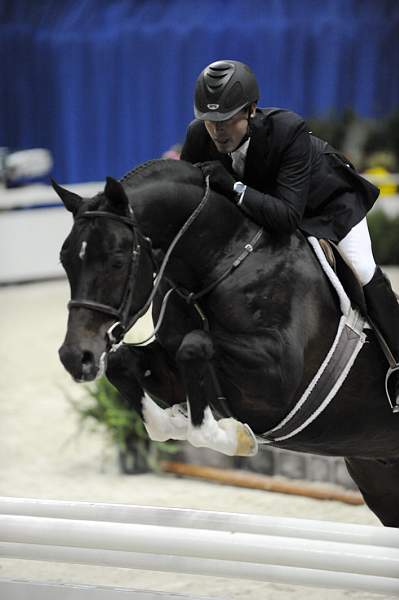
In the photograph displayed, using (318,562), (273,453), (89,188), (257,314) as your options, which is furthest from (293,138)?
(89,188)

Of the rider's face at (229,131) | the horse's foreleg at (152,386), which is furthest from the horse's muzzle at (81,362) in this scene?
the rider's face at (229,131)

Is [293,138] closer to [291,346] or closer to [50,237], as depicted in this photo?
[291,346]

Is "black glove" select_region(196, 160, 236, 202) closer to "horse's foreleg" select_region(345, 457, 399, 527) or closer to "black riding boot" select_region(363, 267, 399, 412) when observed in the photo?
"black riding boot" select_region(363, 267, 399, 412)

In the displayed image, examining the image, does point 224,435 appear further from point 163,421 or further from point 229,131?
point 229,131

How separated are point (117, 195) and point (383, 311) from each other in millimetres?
1028

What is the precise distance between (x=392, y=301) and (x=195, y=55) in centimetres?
1154

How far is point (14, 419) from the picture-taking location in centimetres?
705

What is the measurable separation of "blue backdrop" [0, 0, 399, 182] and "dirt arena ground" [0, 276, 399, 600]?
5.58 meters

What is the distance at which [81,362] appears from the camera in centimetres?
260

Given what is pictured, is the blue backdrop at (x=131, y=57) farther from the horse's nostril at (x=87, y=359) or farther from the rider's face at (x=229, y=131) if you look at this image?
the horse's nostril at (x=87, y=359)

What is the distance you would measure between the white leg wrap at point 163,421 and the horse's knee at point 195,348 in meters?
0.24

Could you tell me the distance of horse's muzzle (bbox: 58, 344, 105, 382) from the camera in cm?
259

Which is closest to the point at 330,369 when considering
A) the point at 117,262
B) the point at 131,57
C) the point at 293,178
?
the point at 293,178

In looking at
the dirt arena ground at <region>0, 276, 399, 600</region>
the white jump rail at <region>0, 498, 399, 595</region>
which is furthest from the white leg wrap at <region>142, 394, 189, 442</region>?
the dirt arena ground at <region>0, 276, 399, 600</region>
